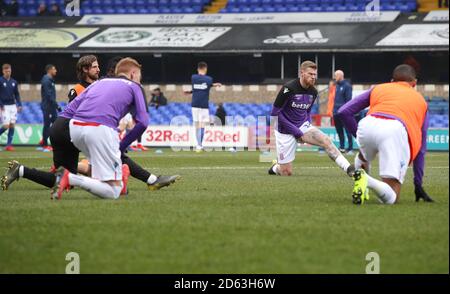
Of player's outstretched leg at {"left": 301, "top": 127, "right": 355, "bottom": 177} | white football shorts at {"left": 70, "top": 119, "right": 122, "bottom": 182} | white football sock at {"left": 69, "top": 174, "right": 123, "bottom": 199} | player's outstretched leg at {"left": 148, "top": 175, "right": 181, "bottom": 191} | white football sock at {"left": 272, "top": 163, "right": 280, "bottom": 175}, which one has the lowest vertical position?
white football sock at {"left": 272, "top": 163, "right": 280, "bottom": 175}

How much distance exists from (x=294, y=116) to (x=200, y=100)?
12.5 meters

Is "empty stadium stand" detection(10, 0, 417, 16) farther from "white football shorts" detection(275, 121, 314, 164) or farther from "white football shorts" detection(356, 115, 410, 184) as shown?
"white football shorts" detection(356, 115, 410, 184)

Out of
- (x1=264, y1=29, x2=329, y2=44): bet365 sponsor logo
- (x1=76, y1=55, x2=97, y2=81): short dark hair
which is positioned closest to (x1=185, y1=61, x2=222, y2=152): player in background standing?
(x1=264, y1=29, x2=329, y2=44): bet365 sponsor logo

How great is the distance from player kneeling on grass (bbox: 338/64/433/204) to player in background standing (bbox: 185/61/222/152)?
60.5 ft

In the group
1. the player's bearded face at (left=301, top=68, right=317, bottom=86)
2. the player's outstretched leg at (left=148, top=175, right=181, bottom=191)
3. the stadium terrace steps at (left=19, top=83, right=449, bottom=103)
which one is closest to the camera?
the player's outstretched leg at (left=148, top=175, right=181, bottom=191)

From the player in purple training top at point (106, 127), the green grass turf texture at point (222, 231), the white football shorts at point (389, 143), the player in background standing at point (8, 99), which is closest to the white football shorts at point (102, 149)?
the player in purple training top at point (106, 127)

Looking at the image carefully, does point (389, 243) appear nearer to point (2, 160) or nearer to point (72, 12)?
point (2, 160)

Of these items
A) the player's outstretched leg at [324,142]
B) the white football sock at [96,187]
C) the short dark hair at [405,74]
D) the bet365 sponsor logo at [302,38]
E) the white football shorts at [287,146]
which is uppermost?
the short dark hair at [405,74]

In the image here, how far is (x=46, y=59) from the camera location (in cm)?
4356

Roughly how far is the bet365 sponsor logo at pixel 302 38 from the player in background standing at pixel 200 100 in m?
9.07

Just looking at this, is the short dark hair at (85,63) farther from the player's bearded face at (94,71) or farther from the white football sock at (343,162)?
the white football sock at (343,162)

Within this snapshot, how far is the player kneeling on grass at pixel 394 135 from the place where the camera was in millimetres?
11664

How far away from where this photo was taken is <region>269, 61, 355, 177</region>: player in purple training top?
18109 millimetres
